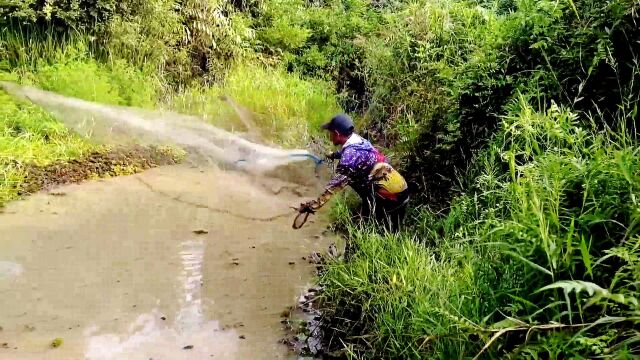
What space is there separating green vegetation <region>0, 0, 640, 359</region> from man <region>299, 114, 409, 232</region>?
0.32 metres

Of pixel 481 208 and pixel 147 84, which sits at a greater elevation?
pixel 481 208

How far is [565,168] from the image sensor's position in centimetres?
284

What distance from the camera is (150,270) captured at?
5223mm

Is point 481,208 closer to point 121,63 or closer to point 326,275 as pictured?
point 326,275

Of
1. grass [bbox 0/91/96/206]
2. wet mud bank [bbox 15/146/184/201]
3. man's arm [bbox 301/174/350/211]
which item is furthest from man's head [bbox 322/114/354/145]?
grass [bbox 0/91/96/206]

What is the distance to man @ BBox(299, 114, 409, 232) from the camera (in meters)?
5.32

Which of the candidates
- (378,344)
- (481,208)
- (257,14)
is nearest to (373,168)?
(481,208)

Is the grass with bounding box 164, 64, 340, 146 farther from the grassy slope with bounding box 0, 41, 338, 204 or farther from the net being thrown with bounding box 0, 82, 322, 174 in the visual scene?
the net being thrown with bounding box 0, 82, 322, 174

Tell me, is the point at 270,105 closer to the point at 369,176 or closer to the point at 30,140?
the point at 30,140

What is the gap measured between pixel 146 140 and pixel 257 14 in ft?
15.8

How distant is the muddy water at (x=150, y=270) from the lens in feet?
13.6

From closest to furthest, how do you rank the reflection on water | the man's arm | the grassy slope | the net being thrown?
1. the reflection on water
2. the man's arm
3. the grassy slope
4. the net being thrown

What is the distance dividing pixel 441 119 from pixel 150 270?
317 centimetres

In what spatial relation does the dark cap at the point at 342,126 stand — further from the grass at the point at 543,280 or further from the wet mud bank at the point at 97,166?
the wet mud bank at the point at 97,166
